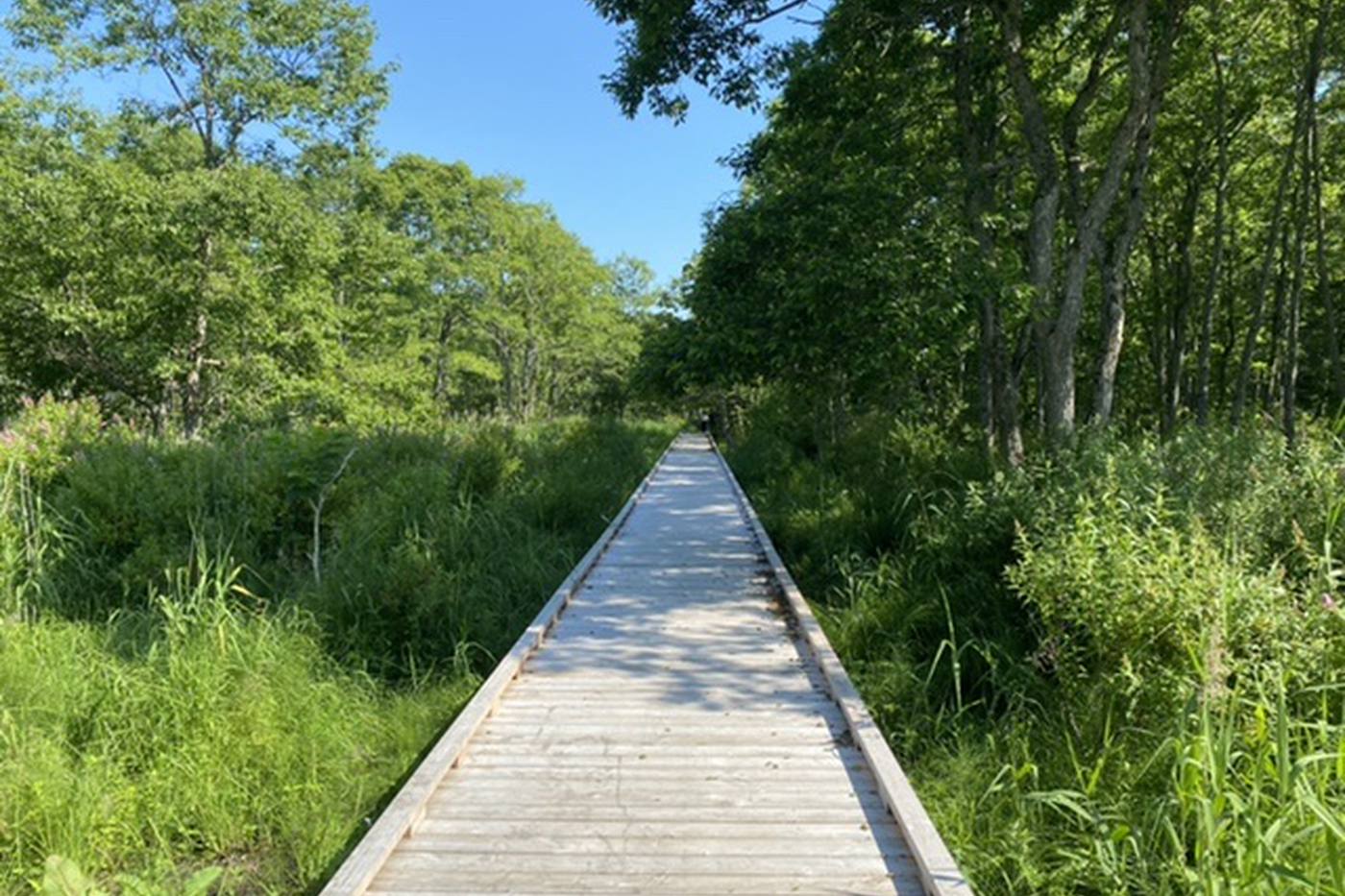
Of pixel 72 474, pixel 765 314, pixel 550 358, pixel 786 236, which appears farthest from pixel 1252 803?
pixel 550 358

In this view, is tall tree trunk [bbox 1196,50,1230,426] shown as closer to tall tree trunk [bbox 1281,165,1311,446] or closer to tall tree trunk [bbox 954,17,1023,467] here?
tall tree trunk [bbox 1281,165,1311,446]

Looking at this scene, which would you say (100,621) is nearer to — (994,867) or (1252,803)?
(994,867)

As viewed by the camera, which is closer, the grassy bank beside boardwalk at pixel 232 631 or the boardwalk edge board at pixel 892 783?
the boardwalk edge board at pixel 892 783

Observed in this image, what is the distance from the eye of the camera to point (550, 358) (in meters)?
44.8

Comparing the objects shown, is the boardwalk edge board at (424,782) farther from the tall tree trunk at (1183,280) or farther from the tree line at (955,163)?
the tall tree trunk at (1183,280)

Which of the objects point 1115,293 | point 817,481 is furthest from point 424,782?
point 817,481

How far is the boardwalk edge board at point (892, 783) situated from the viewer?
8.16 ft

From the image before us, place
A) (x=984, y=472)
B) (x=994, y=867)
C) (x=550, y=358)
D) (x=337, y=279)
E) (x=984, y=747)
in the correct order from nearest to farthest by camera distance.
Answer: (x=994, y=867), (x=984, y=747), (x=984, y=472), (x=337, y=279), (x=550, y=358)

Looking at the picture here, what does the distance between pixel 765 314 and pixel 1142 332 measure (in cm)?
2475

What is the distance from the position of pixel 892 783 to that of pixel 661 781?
0.99m

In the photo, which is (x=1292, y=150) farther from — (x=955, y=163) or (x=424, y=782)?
(x=424, y=782)

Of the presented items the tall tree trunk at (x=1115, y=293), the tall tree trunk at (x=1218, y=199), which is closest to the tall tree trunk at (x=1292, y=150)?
the tall tree trunk at (x=1218, y=199)

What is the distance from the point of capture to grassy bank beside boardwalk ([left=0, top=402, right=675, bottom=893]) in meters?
3.27

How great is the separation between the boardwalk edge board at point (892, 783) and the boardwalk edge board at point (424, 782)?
189 centimetres
